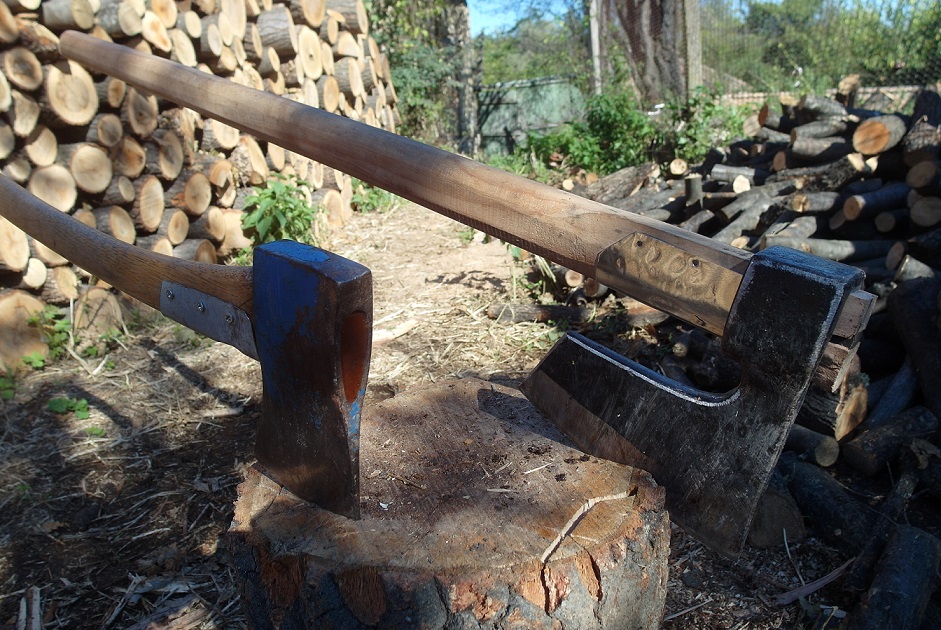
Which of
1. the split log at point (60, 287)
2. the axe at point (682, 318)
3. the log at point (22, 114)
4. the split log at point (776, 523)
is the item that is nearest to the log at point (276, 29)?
the log at point (22, 114)

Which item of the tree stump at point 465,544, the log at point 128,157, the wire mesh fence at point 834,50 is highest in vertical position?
the wire mesh fence at point 834,50

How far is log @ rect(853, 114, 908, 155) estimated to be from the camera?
4.21m

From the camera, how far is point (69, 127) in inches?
135

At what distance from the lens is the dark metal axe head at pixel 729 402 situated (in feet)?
3.82

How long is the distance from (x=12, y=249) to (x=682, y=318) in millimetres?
3235

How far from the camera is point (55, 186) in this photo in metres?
3.33

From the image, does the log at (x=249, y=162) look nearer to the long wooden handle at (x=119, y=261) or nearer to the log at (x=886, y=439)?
the long wooden handle at (x=119, y=261)

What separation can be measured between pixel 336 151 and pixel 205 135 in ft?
9.54

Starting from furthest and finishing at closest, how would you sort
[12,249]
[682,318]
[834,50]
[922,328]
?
[834,50] → [12,249] → [922,328] → [682,318]

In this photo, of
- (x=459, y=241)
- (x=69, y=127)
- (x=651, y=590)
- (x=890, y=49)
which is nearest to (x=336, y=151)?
(x=651, y=590)

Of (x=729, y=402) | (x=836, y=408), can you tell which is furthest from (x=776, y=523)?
(x=729, y=402)

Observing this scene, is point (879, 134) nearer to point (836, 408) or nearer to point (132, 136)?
point (836, 408)

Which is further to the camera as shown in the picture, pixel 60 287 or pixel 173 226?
pixel 173 226

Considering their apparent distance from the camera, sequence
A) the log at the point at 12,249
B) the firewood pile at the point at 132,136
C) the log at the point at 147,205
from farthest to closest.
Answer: the log at the point at 147,205
the firewood pile at the point at 132,136
the log at the point at 12,249
